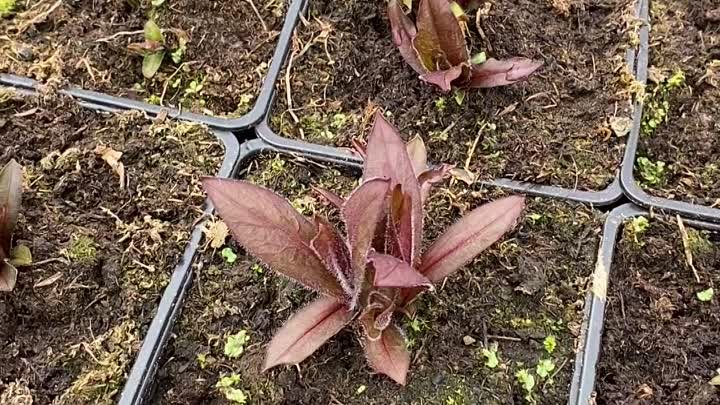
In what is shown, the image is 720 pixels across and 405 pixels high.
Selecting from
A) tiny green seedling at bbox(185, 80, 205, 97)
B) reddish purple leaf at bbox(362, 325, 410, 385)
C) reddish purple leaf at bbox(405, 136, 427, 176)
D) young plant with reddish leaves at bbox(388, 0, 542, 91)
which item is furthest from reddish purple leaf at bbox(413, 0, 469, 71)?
reddish purple leaf at bbox(362, 325, 410, 385)

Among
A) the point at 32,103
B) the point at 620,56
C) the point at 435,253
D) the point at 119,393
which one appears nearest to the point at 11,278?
the point at 119,393

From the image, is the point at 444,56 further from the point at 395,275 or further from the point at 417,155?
the point at 395,275

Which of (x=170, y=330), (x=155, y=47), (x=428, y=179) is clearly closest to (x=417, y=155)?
(x=428, y=179)

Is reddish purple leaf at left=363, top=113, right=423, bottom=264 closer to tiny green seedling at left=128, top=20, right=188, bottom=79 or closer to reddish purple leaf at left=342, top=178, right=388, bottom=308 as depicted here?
reddish purple leaf at left=342, top=178, right=388, bottom=308

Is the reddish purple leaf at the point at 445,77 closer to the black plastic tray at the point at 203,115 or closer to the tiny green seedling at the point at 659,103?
the black plastic tray at the point at 203,115

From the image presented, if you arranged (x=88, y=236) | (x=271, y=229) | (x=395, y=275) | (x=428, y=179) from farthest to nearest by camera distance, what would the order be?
(x=88, y=236) < (x=428, y=179) < (x=271, y=229) < (x=395, y=275)

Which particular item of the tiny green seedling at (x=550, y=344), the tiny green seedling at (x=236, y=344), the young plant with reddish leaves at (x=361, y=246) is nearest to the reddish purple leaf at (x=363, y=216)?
the young plant with reddish leaves at (x=361, y=246)
